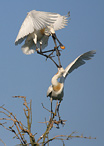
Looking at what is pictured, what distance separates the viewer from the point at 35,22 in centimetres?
898

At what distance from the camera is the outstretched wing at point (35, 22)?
878 cm

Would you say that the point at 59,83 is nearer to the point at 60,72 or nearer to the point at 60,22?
the point at 60,72

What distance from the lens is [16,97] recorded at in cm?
571

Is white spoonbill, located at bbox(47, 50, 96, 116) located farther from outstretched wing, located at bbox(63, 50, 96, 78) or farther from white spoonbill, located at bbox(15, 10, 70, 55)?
white spoonbill, located at bbox(15, 10, 70, 55)

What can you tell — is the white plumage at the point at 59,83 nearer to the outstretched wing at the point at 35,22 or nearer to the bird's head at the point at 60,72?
the bird's head at the point at 60,72

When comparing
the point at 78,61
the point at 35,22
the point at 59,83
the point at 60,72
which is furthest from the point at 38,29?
the point at 59,83

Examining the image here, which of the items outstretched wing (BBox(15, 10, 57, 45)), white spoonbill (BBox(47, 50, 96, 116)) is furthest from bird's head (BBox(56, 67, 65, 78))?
outstretched wing (BBox(15, 10, 57, 45))

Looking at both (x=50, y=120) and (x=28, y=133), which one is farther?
(x=50, y=120)

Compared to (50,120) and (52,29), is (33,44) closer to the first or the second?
(52,29)

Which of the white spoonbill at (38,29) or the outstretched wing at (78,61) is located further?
the white spoonbill at (38,29)

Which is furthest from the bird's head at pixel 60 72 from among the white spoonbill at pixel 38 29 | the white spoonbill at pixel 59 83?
the white spoonbill at pixel 38 29

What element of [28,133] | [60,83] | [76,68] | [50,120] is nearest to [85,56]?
[76,68]

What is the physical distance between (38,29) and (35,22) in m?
0.18

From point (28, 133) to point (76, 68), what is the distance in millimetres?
2227
